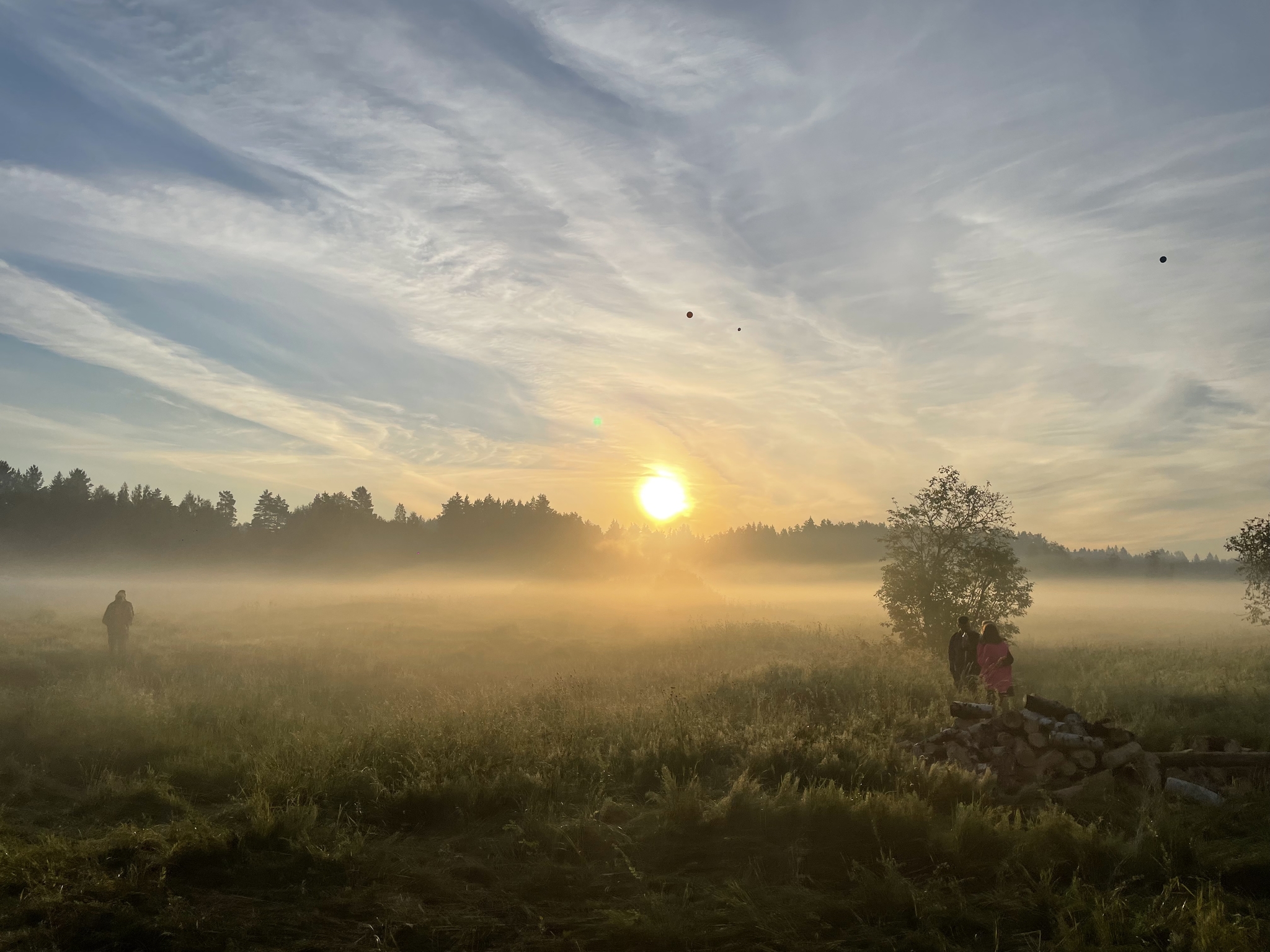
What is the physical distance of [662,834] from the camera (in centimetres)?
845

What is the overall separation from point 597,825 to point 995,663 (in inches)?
401

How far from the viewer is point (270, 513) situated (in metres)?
94.1

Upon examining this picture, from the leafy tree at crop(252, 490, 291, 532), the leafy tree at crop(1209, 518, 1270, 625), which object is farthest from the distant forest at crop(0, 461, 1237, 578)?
the leafy tree at crop(1209, 518, 1270, 625)

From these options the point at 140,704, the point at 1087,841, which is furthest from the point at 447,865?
the point at 140,704

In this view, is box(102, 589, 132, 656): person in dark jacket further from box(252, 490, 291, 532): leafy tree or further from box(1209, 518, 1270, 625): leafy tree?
box(252, 490, 291, 532): leafy tree

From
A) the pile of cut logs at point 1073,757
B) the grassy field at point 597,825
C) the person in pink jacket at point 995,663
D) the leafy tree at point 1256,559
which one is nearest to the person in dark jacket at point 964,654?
the grassy field at point 597,825

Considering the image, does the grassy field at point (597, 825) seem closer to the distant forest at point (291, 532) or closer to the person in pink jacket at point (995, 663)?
the person in pink jacket at point (995, 663)

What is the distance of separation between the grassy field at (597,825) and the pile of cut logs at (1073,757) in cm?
56

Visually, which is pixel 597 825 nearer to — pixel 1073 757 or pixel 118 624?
pixel 1073 757

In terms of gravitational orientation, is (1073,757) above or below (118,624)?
above

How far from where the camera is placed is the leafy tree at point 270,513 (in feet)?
305

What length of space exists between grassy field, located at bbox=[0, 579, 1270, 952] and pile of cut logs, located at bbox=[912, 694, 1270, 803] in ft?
1.84

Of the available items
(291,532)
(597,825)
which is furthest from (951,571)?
(291,532)

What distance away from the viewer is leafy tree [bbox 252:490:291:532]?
9294 centimetres
